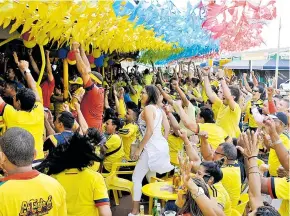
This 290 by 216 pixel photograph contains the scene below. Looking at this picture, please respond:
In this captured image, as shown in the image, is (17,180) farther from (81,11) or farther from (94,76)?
(94,76)

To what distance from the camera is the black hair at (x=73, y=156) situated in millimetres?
2908

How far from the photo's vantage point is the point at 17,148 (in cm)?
236

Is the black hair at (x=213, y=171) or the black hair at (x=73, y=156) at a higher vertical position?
the black hair at (x=73, y=156)

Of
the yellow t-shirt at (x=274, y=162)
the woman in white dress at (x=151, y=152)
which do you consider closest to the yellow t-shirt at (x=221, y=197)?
the yellow t-shirt at (x=274, y=162)

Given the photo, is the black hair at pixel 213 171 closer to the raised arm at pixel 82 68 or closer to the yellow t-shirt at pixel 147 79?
the raised arm at pixel 82 68

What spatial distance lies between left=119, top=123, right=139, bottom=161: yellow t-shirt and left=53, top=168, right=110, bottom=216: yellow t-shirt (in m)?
2.92

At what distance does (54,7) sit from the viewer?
13.2 feet

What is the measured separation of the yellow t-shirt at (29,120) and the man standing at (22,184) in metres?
1.27

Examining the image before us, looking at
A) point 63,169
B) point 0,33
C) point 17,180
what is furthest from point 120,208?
point 17,180

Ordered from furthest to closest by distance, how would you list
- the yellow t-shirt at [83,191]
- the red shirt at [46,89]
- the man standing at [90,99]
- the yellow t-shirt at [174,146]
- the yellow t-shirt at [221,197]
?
1. the yellow t-shirt at [174,146]
2. the red shirt at [46,89]
3. the man standing at [90,99]
4. the yellow t-shirt at [221,197]
5. the yellow t-shirt at [83,191]

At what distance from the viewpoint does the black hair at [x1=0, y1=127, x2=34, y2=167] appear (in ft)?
7.71

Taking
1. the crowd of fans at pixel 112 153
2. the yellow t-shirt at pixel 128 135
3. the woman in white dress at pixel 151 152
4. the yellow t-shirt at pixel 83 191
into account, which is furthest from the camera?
the yellow t-shirt at pixel 128 135

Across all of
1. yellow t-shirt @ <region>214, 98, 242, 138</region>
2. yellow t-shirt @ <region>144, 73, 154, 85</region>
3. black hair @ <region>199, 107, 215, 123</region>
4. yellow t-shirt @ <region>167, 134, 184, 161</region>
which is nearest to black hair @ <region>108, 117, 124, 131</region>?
yellow t-shirt @ <region>167, 134, 184, 161</region>

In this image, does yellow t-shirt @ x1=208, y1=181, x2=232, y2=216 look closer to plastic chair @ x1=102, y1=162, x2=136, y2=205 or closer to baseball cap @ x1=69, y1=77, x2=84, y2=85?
plastic chair @ x1=102, y1=162, x2=136, y2=205
